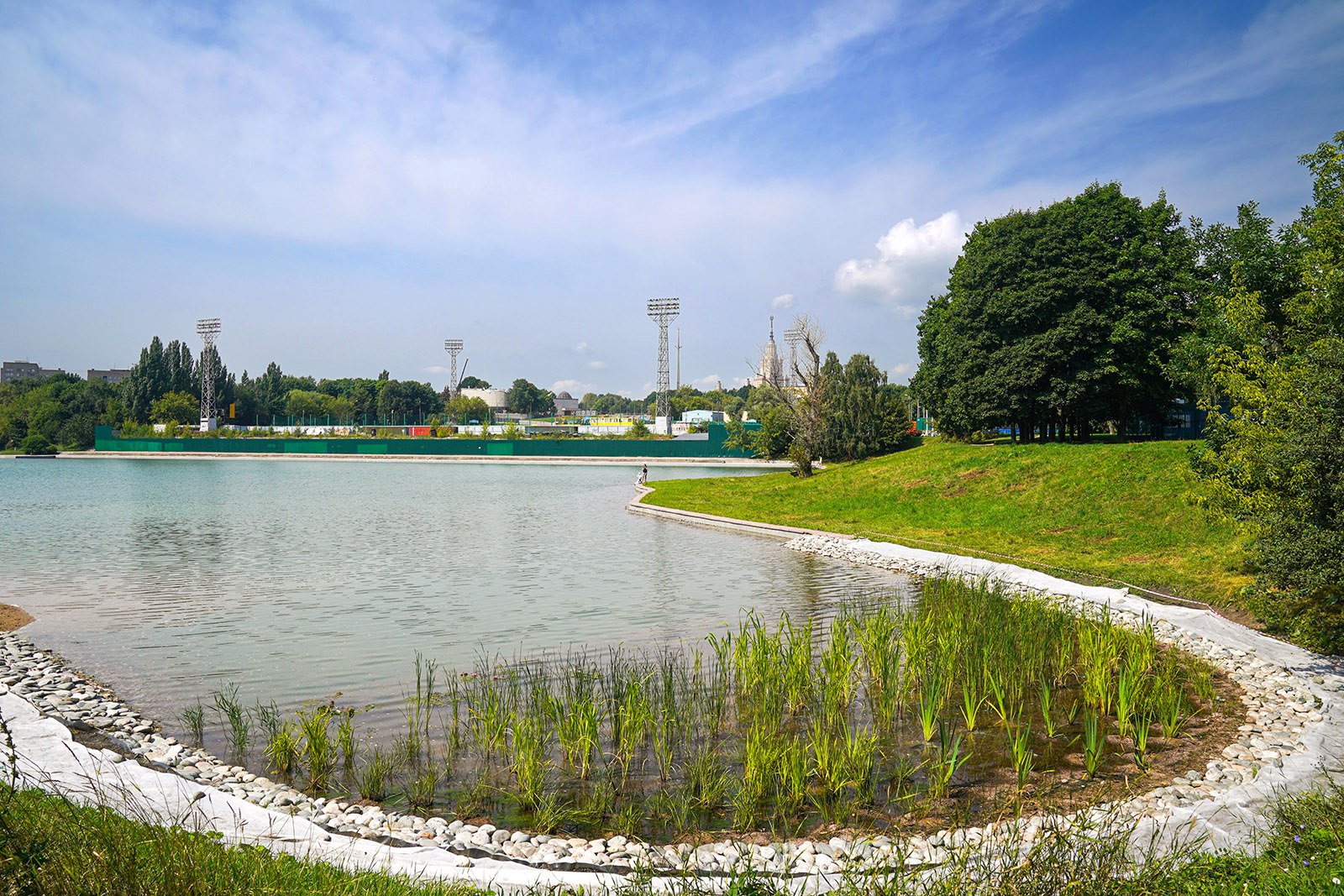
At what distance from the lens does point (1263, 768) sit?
7379 millimetres

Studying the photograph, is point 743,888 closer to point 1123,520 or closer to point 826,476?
point 1123,520

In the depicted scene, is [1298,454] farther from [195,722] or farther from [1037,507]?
[1037,507]

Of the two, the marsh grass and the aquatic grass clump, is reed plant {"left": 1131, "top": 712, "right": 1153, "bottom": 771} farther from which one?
the aquatic grass clump

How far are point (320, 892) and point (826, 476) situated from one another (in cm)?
3586

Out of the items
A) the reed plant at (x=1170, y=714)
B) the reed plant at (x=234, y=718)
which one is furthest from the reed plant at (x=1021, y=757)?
the reed plant at (x=234, y=718)

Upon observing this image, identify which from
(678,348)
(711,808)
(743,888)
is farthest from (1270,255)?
(678,348)

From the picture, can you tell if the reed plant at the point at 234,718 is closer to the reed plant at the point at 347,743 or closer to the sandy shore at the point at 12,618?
the reed plant at the point at 347,743

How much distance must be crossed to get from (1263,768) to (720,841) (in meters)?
5.18

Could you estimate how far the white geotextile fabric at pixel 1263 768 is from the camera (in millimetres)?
5875

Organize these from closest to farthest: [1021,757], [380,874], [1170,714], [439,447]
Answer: [380,874]
[1021,757]
[1170,714]
[439,447]

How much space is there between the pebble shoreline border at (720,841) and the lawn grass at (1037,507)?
5.75 metres

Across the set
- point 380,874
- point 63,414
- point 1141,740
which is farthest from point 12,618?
point 63,414

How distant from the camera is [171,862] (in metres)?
4.36

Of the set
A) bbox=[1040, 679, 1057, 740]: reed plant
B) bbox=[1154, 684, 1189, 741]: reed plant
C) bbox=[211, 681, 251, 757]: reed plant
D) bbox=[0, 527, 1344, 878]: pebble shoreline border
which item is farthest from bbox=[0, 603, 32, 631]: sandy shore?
bbox=[1154, 684, 1189, 741]: reed plant
